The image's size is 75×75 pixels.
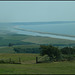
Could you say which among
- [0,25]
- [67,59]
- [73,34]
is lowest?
[67,59]

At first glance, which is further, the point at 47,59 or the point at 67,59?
the point at 67,59

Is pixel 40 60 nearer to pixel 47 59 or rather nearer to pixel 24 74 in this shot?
pixel 47 59

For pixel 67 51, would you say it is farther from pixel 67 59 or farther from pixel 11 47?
pixel 11 47

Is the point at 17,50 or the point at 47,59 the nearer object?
the point at 47,59

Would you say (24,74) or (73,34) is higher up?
(73,34)

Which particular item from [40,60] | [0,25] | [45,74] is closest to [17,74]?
[45,74]

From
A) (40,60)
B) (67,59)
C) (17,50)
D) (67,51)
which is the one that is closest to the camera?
(40,60)

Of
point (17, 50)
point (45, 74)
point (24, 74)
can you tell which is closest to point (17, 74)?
point (24, 74)

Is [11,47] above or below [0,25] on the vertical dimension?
below

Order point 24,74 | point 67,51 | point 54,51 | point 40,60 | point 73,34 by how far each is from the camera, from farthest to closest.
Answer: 1. point 73,34
2. point 67,51
3. point 54,51
4. point 40,60
5. point 24,74
